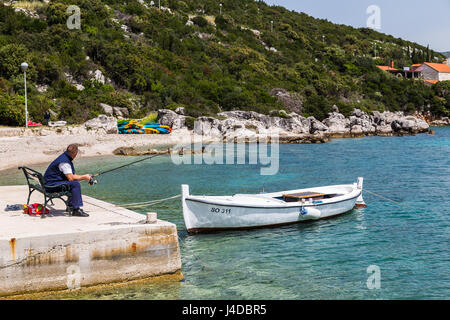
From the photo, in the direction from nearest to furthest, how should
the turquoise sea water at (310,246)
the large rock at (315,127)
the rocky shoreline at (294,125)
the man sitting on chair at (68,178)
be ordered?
the turquoise sea water at (310,246)
the man sitting on chair at (68,178)
the rocky shoreline at (294,125)
the large rock at (315,127)

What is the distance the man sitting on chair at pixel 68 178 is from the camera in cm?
938

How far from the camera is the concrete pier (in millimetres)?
7402

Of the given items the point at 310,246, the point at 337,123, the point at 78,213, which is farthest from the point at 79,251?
the point at 337,123

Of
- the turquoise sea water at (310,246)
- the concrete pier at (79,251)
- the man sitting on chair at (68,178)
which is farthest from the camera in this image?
the man sitting on chair at (68,178)

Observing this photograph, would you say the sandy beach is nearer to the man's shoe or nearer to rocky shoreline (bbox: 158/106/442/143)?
rocky shoreline (bbox: 158/106/442/143)

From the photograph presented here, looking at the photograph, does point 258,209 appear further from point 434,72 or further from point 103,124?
point 434,72

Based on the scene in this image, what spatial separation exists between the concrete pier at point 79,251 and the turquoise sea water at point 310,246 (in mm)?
381

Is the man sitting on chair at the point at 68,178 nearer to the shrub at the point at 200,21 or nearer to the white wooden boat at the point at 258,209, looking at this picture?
the white wooden boat at the point at 258,209

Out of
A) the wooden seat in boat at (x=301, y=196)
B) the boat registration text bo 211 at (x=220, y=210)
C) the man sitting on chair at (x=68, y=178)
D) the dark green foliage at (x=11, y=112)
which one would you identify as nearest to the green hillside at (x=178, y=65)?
the dark green foliage at (x=11, y=112)

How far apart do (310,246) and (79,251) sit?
673 centimetres

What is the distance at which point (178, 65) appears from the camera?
65.4m

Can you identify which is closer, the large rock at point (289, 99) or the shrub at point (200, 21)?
the large rock at point (289, 99)

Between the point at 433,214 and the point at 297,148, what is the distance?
2883 centimetres

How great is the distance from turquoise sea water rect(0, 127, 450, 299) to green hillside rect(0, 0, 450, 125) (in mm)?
19677
